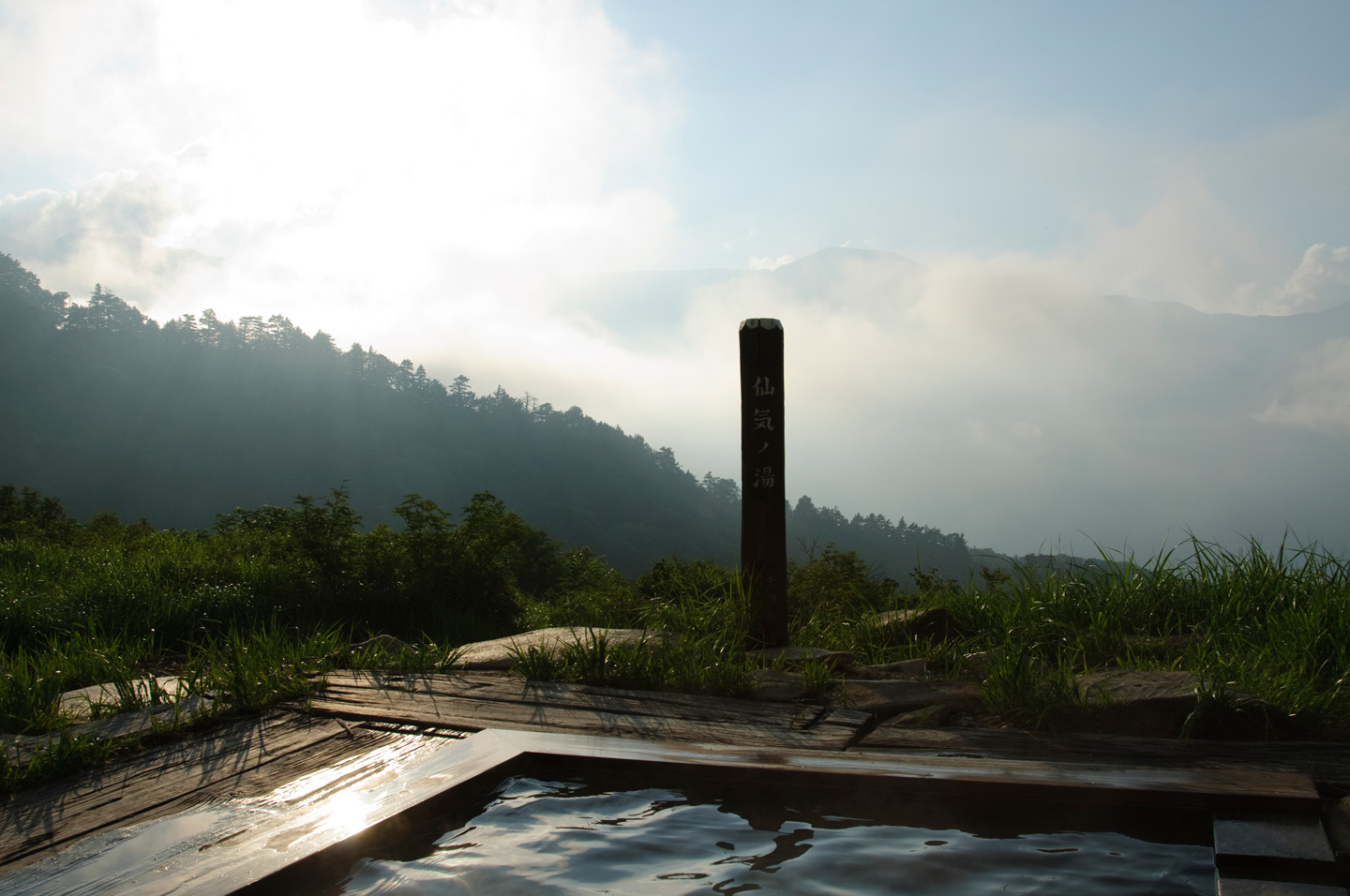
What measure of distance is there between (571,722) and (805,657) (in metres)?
1.40

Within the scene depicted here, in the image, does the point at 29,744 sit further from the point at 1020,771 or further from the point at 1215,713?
the point at 1215,713

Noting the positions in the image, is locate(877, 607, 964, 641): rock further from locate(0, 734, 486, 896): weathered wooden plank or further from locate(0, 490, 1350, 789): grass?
locate(0, 734, 486, 896): weathered wooden plank

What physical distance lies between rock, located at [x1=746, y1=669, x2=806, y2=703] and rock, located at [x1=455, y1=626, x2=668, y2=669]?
60 centimetres

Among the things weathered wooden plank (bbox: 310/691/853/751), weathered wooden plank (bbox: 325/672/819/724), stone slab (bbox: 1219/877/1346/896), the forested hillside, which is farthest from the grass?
the forested hillside

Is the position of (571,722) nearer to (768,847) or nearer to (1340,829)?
(768,847)

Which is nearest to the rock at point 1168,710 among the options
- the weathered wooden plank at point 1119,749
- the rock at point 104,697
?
the weathered wooden plank at point 1119,749

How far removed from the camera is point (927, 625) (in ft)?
15.8

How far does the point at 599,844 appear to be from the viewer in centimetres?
208

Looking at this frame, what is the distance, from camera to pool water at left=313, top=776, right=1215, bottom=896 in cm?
184

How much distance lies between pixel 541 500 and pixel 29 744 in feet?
218

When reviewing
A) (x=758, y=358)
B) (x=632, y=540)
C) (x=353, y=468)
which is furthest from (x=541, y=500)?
(x=758, y=358)

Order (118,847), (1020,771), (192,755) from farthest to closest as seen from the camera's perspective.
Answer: (192,755) → (1020,771) → (118,847)

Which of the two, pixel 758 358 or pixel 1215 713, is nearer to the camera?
pixel 1215 713

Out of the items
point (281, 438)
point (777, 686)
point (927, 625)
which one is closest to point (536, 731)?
point (777, 686)
